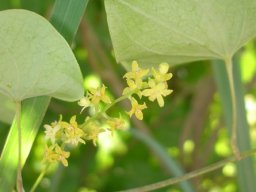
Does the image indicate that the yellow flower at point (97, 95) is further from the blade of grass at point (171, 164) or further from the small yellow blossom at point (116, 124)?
the blade of grass at point (171, 164)

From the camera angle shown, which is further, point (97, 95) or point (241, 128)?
point (241, 128)

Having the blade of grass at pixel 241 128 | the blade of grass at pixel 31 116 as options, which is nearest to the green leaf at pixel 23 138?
the blade of grass at pixel 31 116

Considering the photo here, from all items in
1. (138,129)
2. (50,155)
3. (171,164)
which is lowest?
(50,155)

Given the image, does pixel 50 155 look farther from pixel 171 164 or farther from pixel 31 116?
pixel 171 164

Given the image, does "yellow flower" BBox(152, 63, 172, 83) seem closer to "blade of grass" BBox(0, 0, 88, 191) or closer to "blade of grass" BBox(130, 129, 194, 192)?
"blade of grass" BBox(0, 0, 88, 191)

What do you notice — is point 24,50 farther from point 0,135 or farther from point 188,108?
point 188,108

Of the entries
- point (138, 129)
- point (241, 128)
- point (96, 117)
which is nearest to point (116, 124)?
point (96, 117)

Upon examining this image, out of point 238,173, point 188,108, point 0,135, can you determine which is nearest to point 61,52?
point 238,173
